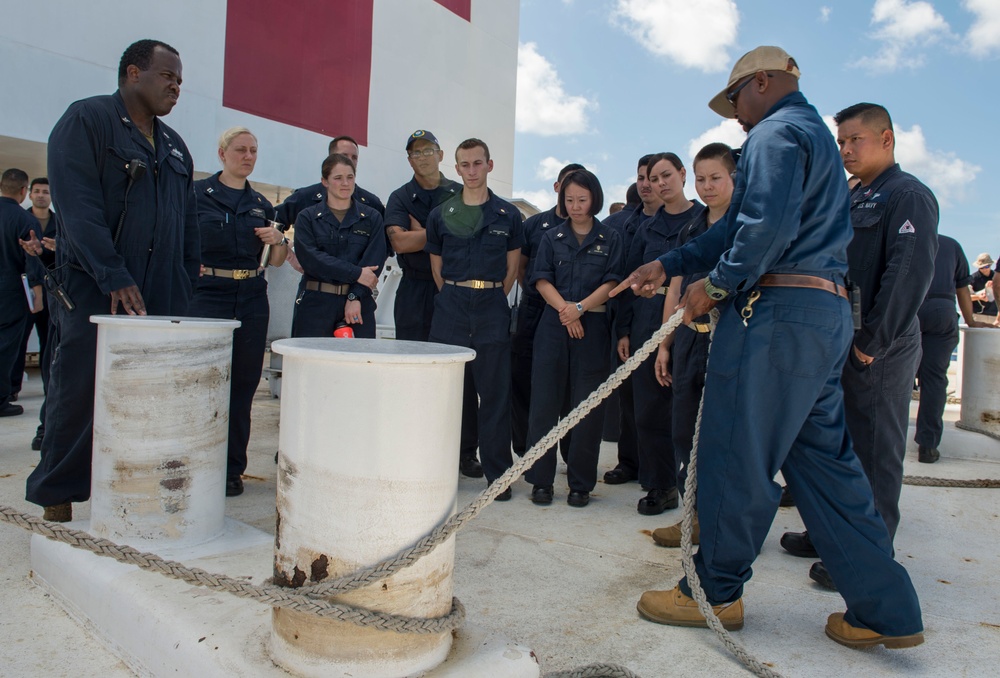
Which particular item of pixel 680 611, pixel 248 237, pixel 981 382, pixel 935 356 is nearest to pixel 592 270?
pixel 248 237

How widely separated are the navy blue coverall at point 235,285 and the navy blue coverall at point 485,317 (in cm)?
101

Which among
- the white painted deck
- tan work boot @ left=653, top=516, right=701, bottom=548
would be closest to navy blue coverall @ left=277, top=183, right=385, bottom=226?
the white painted deck

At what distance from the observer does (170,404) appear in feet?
8.58

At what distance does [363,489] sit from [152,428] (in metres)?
1.25

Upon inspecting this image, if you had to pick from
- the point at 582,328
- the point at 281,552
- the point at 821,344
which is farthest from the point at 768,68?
the point at 281,552

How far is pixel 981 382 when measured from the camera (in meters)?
5.92

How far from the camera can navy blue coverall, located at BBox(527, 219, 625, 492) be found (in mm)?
3945

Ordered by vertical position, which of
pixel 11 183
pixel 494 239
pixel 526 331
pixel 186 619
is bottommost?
pixel 186 619

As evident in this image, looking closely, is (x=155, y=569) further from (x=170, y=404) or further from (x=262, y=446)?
(x=262, y=446)

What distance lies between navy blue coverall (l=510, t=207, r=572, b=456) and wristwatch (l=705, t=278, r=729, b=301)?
2094 mm

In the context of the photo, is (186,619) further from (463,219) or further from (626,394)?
(626,394)

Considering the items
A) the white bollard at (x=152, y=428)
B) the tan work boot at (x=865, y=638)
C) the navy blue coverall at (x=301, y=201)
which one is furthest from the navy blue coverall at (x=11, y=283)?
the tan work boot at (x=865, y=638)

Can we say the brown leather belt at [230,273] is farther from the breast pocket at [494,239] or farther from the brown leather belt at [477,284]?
the breast pocket at [494,239]

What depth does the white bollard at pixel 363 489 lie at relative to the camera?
1748 mm
